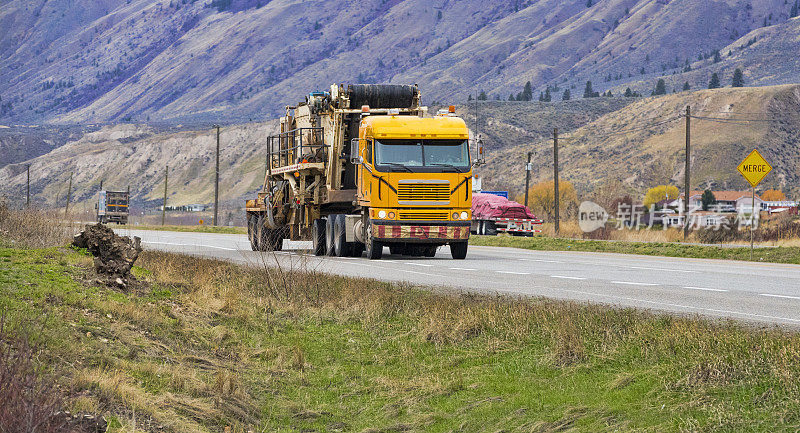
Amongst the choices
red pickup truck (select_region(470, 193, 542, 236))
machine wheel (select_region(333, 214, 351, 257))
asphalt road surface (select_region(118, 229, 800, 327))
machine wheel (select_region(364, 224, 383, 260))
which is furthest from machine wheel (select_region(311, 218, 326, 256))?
red pickup truck (select_region(470, 193, 542, 236))

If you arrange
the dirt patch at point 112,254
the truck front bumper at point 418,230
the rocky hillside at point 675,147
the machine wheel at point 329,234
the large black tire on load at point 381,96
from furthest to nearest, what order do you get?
the rocky hillside at point 675,147 → the machine wheel at point 329,234 → the large black tire on load at point 381,96 → the truck front bumper at point 418,230 → the dirt patch at point 112,254

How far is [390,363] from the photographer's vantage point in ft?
36.1

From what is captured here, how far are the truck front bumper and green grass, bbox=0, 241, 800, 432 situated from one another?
943 cm

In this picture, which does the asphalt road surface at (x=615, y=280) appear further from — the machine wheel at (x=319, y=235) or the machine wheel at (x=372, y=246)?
the machine wheel at (x=319, y=235)

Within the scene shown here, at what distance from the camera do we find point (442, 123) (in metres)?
24.9

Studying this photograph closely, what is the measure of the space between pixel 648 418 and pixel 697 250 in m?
26.6

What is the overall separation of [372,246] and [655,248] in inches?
540

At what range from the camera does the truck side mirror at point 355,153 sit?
80.3ft

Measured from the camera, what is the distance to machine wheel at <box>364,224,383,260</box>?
24766 mm

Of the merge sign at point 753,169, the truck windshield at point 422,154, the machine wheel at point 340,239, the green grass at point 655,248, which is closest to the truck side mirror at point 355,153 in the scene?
the truck windshield at point 422,154

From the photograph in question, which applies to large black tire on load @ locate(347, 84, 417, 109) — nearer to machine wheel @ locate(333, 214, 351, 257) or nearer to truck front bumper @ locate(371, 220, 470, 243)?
machine wheel @ locate(333, 214, 351, 257)

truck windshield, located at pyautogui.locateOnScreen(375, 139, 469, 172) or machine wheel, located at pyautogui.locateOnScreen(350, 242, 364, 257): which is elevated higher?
truck windshield, located at pyautogui.locateOnScreen(375, 139, 469, 172)

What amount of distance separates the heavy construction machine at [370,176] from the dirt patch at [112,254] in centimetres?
613

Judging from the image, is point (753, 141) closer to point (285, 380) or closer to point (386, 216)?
point (386, 216)
